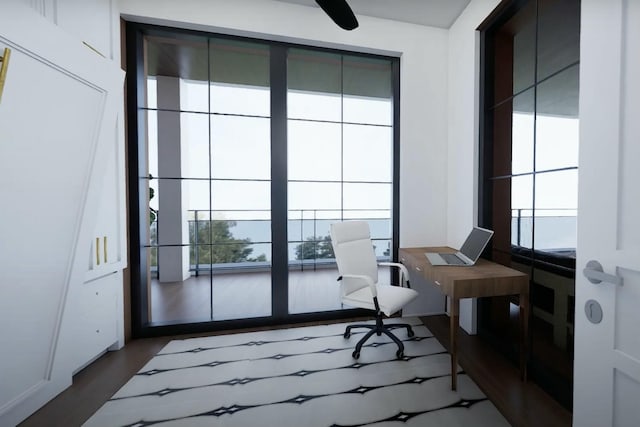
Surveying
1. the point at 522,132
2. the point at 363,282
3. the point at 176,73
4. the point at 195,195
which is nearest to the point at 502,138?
the point at 522,132

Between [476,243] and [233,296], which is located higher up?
[476,243]

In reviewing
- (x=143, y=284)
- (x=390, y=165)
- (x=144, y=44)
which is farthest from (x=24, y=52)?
(x=390, y=165)

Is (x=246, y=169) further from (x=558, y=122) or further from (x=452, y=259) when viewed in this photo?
(x=558, y=122)

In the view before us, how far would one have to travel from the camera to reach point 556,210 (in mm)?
1688

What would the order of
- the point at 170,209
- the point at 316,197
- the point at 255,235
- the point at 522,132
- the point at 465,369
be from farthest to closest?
the point at 255,235 → the point at 316,197 → the point at 170,209 → the point at 522,132 → the point at 465,369

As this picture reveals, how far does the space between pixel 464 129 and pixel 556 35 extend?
0.83 meters

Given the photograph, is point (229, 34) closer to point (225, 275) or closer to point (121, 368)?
point (121, 368)

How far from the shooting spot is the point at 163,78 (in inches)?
158

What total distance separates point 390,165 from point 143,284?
109 inches

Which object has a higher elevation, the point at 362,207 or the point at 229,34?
the point at 229,34

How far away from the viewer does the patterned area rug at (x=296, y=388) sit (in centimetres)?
140

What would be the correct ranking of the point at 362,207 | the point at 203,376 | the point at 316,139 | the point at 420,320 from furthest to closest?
the point at 362,207
the point at 316,139
the point at 420,320
the point at 203,376

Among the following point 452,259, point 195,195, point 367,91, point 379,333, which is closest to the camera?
point 452,259

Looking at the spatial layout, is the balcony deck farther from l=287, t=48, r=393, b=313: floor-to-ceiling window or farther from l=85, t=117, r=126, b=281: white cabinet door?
l=85, t=117, r=126, b=281: white cabinet door
